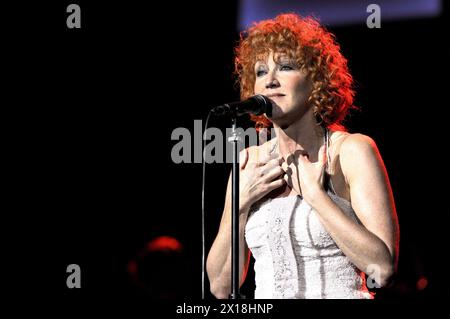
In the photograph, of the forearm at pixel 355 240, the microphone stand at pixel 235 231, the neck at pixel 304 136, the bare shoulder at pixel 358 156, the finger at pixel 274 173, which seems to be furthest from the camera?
the neck at pixel 304 136

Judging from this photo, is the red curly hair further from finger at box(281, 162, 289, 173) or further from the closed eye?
finger at box(281, 162, 289, 173)

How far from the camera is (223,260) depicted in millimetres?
2285

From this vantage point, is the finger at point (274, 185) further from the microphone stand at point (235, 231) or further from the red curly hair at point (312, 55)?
the microphone stand at point (235, 231)

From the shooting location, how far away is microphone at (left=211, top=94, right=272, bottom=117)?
1.80 m

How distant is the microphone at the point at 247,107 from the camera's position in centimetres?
180

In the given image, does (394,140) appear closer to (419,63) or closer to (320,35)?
(419,63)

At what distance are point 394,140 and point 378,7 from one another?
0.62 meters

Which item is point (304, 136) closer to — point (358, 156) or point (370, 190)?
point (358, 156)

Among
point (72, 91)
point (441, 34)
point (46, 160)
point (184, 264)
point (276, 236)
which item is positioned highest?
point (441, 34)

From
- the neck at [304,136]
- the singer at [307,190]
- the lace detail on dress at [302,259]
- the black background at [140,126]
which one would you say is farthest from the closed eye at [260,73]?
the black background at [140,126]

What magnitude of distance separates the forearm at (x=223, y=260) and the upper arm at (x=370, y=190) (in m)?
0.38

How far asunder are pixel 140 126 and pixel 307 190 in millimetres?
1657

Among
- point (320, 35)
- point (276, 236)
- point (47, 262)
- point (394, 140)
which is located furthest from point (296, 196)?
point (47, 262)

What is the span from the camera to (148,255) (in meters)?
3.93
